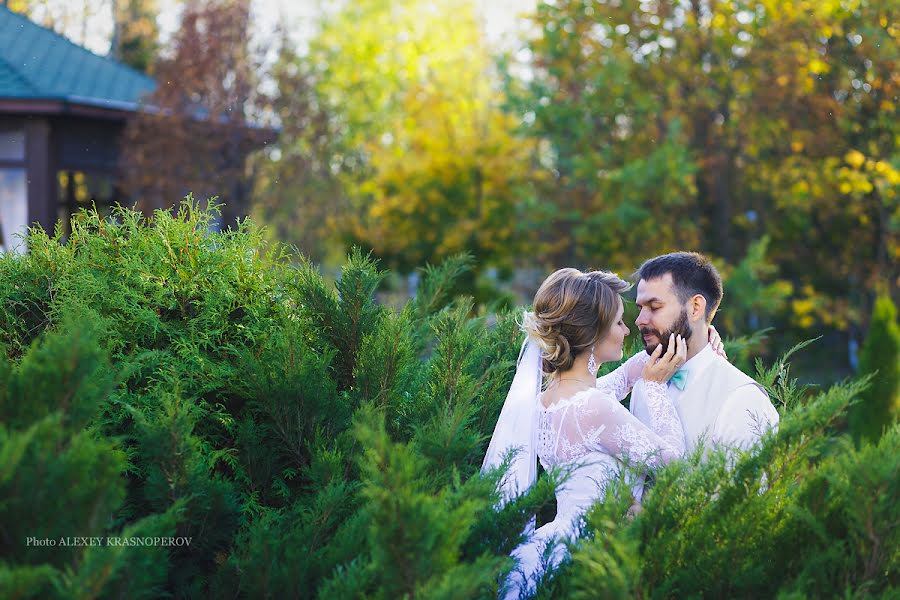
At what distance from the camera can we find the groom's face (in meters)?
4.04

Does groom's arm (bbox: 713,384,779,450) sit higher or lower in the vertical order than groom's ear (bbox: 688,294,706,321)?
lower

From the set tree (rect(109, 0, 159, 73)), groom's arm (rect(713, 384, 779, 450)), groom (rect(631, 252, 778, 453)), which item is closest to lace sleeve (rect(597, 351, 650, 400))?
groom (rect(631, 252, 778, 453))

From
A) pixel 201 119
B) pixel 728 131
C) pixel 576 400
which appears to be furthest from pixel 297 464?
pixel 201 119

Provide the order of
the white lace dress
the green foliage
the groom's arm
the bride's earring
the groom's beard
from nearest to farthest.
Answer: the white lace dress, the groom's arm, the bride's earring, the groom's beard, the green foliage

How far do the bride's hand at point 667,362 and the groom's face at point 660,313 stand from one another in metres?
0.14

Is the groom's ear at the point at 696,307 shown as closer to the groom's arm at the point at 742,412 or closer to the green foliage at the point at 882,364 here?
the groom's arm at the point at 742,412

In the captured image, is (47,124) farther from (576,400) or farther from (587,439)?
(587,439)

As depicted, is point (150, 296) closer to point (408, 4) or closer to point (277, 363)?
point (277, 363)

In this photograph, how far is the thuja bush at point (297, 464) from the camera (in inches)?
93.8

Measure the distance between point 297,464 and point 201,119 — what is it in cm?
1488

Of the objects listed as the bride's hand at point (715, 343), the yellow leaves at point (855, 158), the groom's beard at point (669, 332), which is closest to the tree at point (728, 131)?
the yellow leaves at point (855, 158)

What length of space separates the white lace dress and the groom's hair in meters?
0.47

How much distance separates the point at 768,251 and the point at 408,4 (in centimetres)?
2177

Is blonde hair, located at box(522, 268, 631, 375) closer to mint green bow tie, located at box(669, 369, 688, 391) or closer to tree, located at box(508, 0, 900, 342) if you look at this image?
mint green bow tie, located at box(669, 369, 688, 391)
